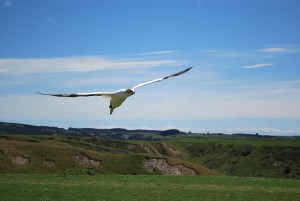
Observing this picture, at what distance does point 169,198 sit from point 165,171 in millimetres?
53748

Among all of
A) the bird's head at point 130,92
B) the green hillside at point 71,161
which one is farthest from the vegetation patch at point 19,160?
the bird's head at point 130,92

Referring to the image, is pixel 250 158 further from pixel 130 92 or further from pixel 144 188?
pixel 130 92

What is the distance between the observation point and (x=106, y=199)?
28000 mm

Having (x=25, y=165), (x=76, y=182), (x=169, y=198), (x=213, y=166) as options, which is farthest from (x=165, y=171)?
(x=213, y=166)

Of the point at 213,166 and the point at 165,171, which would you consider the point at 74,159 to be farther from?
the point at 213,166

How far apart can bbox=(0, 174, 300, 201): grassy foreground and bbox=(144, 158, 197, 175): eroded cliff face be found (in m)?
37.1

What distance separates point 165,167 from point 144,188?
49709 millimetres

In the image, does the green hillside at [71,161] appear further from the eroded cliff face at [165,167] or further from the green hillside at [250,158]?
the green hillside at [250,158]

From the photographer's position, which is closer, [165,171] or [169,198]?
[169,198]

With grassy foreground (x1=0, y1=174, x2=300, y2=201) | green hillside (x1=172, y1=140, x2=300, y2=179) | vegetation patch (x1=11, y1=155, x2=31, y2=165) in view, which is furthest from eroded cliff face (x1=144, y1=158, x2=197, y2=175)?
green hillside (x1=172, y1=140, x2=300, y2=179)

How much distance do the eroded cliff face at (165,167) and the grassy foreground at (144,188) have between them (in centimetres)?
3710

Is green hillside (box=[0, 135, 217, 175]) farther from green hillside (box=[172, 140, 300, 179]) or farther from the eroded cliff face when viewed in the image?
green hillside (box=[172, 140, 300, 179])

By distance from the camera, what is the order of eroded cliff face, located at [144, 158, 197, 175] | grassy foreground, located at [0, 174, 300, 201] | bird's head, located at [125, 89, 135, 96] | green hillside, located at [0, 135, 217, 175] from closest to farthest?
bird's head, located at [125, 89, 135, 96], grassy foreground, located at [0, 174, 300, 201], green hillside, located at [0, 135, 217, 175], eroded cliff face, located at [144, 158, 197, 175]

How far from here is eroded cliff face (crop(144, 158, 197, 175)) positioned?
79.4 m
